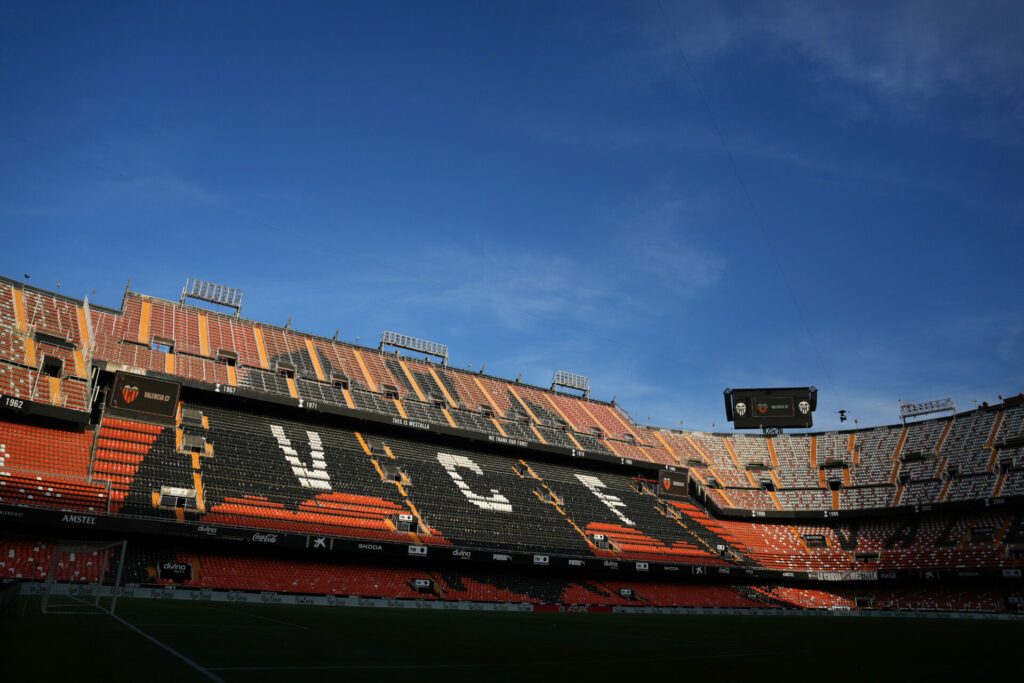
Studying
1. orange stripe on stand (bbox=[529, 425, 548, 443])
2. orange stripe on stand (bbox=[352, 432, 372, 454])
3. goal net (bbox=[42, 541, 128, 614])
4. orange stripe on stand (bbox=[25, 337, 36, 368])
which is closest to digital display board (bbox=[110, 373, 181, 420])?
orange stripe on stand (bbox=[25, 337, 36, 368])

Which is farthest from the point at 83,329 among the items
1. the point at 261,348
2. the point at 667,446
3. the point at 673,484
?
the point at 667,446

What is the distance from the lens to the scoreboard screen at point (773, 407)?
68.6 meters

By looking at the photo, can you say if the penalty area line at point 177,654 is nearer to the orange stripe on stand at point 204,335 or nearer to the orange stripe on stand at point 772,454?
the orange stripe on stand at point 204,335

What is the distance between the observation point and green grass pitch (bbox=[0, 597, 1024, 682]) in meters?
11.6

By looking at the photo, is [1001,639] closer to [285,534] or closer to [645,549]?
[645,549]

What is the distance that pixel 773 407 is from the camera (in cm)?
6956

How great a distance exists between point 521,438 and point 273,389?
21390mm

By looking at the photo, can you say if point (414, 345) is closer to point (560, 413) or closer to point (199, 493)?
point (560, 413)

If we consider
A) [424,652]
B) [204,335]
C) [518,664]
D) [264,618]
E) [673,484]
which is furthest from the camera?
[673,484]

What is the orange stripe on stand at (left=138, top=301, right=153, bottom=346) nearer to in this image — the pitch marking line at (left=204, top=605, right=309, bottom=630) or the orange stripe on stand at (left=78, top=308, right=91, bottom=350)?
the orange stripe on stand at (left=78, top=308, right=91, bottom=350)

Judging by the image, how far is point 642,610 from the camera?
147 feet

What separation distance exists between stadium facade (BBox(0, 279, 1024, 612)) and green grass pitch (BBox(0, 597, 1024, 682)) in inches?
569

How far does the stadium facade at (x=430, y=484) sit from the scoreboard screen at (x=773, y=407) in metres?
6.17

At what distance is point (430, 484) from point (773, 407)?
38.2 metres
